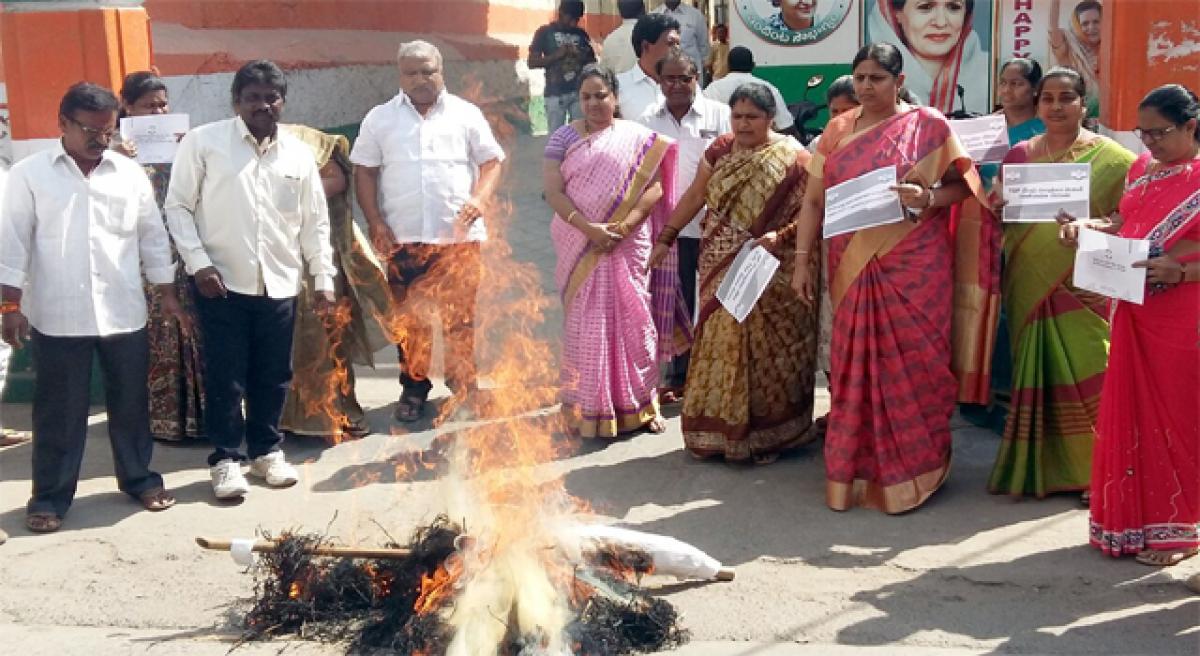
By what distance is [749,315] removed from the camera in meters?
6.48

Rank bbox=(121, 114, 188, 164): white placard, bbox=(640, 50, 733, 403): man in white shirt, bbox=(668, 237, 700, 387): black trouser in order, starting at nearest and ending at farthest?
bbox=(121, 114, 188, 164): white placard < bbox=(640, 50, 733, 403): man in white shirt < bbox=(668, 237, 700, 387): black trouser

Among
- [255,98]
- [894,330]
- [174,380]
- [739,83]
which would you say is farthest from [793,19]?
[174,380]

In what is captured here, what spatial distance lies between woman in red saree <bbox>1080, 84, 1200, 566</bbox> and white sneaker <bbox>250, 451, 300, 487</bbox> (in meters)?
3.61

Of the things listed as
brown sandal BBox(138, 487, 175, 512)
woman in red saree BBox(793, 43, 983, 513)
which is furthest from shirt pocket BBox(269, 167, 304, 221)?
woman in red saree BBox(793, 43, 983, 513)

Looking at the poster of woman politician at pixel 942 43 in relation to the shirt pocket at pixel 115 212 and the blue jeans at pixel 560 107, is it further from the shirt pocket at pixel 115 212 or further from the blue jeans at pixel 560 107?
the shirt pocket at pixel 115 212

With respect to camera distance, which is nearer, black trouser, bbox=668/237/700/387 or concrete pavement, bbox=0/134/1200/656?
concrete pavement, bbox=0/134/1200/656

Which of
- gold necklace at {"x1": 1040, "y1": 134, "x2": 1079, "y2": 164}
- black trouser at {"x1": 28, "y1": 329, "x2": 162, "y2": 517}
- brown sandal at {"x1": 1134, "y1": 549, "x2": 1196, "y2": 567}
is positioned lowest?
brown sandal at {"x1": 1134, "y1": 549, "x2": 1196, "y2": 567}

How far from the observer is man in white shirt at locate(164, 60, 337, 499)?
6.14m

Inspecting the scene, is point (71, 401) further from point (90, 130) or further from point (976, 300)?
point (976, 300)

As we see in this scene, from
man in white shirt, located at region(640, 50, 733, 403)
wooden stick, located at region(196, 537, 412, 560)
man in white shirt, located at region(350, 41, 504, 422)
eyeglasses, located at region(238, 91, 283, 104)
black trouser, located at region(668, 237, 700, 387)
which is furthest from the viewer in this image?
black trouser, located at region(668, 237, 700, 387)

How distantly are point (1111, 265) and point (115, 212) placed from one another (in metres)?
4.14

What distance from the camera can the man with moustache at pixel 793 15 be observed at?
32.2 ft

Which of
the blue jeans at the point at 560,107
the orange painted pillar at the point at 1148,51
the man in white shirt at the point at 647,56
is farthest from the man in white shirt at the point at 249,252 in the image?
the blue jeans at the point at 560,107

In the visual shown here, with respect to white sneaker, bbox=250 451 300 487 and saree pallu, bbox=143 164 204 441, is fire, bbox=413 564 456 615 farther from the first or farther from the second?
saree pallu, bbox=143 164 204 441
